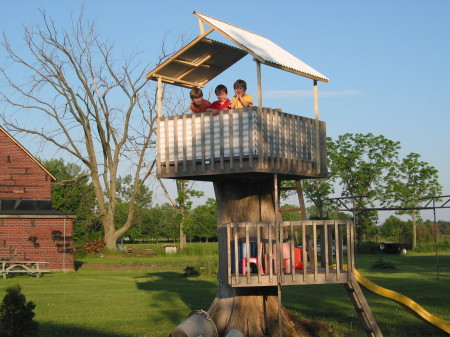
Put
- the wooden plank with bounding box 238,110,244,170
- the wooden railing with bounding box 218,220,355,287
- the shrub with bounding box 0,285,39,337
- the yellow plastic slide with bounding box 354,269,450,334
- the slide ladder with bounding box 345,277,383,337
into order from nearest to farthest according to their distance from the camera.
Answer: the shrub with bounding box 0,285,39,337 < the wooden railing with bounding box 218,220,355,287 < the wooden plank with bounding box 238,110,244,170 < the slide ladder with bounding box 345,277,383,337 < the yellow plastic slide with bounding box 354,269,450,334

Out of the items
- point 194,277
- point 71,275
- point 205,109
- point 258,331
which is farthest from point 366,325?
point 71,275

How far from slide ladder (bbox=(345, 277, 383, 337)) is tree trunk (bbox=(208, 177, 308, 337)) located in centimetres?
187

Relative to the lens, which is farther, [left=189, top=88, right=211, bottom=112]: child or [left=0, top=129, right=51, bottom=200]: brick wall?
[left=0, top=129, right=51, bottom=200]: brick wall

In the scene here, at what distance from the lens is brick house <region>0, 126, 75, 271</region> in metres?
39.0

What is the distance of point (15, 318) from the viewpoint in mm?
10805

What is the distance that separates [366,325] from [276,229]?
8.96ft

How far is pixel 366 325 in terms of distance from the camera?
13.7 meters

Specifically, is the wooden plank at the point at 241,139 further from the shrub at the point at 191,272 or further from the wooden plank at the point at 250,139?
the shrub at the point at 191,272

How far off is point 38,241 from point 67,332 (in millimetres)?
24351

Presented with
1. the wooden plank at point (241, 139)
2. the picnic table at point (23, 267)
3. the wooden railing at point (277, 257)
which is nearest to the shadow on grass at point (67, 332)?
the wooden railing at point (277, 257)

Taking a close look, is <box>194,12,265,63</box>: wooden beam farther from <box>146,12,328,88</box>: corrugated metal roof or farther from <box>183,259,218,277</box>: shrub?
<box>183,259,218,277</box>: shrub

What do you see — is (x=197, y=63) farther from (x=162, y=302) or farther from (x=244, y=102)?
(x=162, y=302)

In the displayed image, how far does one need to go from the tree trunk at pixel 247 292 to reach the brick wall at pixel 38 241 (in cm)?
2595

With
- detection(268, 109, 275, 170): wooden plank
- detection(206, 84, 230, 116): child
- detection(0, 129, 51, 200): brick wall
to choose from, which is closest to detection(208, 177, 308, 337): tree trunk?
detection(268, 109, 275, 170): wooden plank
